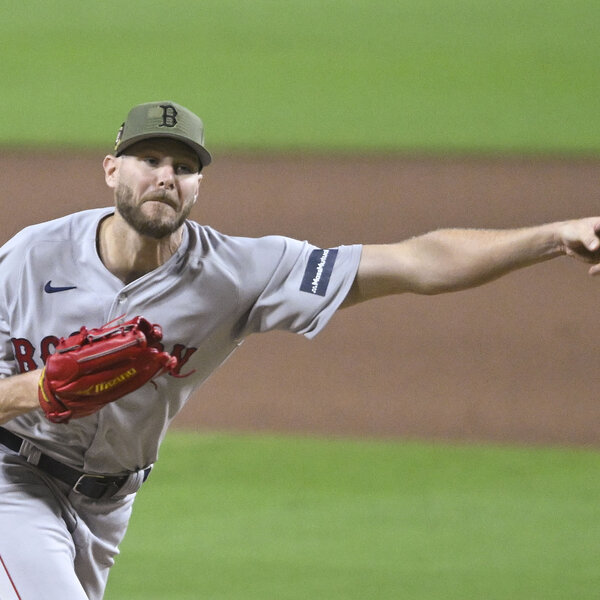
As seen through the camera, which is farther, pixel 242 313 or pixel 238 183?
pixel 238 183

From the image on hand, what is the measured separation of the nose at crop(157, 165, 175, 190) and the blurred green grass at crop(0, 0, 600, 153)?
6665 mm

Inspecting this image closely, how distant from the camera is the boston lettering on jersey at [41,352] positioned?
3.29 m

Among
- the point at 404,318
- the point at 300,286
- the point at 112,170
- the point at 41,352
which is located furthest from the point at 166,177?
the point at 404,318

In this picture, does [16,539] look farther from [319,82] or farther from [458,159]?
[319,82]

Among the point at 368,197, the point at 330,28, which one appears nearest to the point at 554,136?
the point at 368,197

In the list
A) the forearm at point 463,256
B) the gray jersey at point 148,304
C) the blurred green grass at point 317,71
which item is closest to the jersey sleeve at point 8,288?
the gray jersey at point 148,304

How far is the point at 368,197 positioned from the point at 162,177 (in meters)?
6.22

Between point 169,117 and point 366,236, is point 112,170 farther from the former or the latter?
point 366,236

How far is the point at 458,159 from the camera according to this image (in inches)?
383

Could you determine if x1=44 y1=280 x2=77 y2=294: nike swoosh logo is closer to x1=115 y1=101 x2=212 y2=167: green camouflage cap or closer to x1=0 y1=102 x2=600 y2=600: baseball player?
x1=0 y1=102 x2=600 y2=600: baseball player

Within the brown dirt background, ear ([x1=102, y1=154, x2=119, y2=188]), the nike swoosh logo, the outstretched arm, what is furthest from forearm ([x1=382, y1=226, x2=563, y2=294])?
the brown dirt background

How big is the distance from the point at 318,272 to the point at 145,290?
0.53m

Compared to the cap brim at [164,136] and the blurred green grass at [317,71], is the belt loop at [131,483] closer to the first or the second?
the cap brim at [164,136]

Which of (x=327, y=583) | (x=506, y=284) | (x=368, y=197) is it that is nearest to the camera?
(x=327, y=583)
